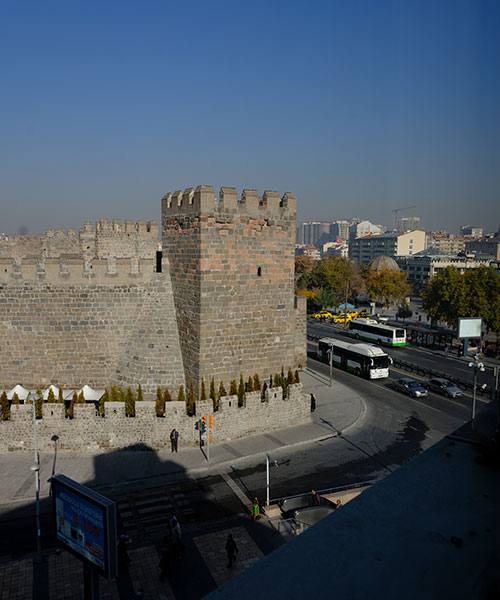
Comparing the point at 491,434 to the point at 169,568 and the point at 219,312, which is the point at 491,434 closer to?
the point at 169,568

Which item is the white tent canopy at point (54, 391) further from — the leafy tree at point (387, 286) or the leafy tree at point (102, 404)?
the leafy tree at point (387, 286)

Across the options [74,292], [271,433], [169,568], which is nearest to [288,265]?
[271,433]

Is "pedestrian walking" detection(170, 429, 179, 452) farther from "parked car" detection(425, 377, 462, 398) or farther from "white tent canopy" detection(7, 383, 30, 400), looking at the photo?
"parked car" detection(425, 377, 462, 398)

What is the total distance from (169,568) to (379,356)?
2440 cm

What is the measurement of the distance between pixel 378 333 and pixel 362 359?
12.6 metres

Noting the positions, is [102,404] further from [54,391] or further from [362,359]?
[362,359]

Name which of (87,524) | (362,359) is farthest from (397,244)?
(87,524)

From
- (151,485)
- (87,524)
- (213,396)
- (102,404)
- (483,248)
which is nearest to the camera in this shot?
(87,524)

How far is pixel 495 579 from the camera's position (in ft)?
6.77

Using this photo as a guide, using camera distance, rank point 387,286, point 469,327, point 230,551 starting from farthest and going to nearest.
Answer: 1. point 387,286
2. point 469,327
3. point 230,551

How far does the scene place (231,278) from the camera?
21125mm

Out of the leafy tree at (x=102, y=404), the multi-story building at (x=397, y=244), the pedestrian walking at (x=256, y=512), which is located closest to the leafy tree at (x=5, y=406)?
the leafy tree at (x=102, y=404)

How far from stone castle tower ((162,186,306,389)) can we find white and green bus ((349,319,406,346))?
2417 cm

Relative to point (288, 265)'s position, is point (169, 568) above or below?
below
